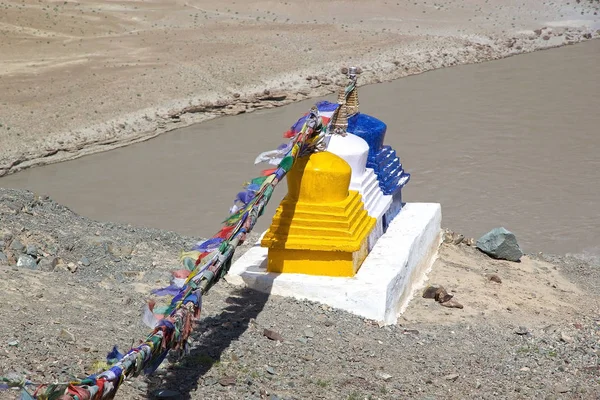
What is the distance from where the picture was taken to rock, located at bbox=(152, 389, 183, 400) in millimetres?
6328

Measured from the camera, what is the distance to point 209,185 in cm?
1550

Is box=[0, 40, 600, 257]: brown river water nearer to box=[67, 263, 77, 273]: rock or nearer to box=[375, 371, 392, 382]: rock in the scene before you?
box=[67, 263, 77, 273]: rock

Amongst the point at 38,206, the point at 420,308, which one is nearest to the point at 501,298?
the point at 420,308

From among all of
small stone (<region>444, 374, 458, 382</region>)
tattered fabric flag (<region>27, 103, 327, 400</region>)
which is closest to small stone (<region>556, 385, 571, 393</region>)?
small stone (<region>444, 374, 458, 382</region>)

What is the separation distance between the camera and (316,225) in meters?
8.88

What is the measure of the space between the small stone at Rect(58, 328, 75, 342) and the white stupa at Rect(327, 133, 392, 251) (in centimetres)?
351

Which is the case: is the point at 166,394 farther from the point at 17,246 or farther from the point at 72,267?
the point at 17,246

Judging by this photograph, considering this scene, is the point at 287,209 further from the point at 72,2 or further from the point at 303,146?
the point at 72,2

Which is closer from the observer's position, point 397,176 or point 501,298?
point 501,298

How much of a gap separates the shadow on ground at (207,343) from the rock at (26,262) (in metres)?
2.04

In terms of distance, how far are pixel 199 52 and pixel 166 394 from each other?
16870mm

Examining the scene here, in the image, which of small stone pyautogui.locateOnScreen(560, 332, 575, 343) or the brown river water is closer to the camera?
small stone pyautogui.locateOnScreen(560, 332, 575, 343)

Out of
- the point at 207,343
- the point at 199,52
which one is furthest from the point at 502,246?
the point at 199,52

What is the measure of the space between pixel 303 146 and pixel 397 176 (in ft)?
8.02
